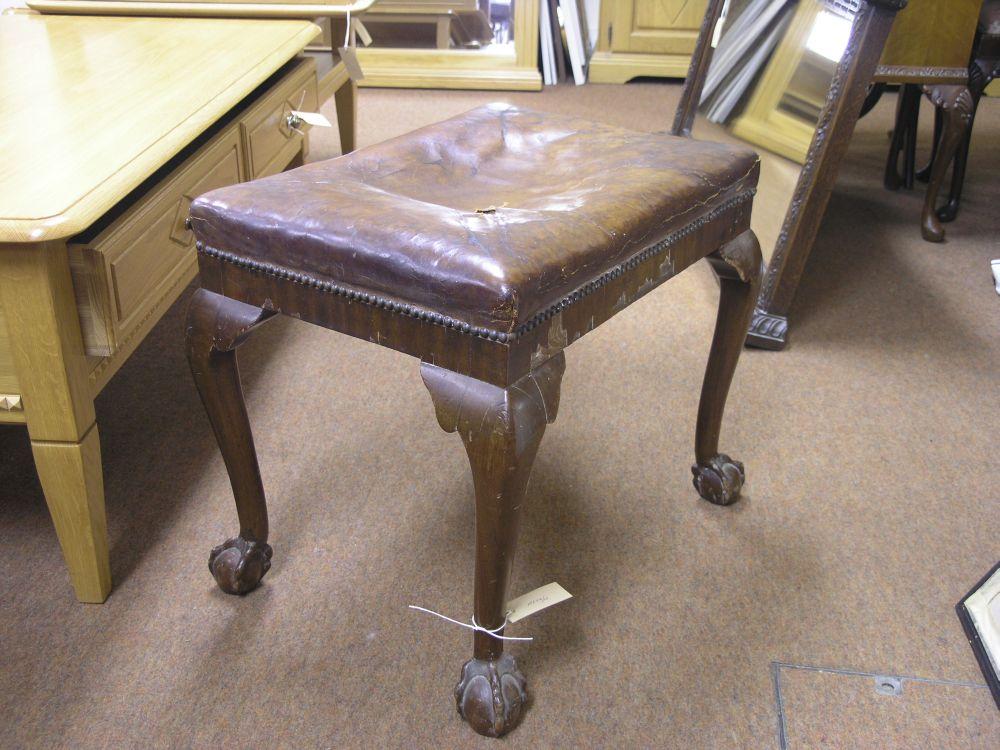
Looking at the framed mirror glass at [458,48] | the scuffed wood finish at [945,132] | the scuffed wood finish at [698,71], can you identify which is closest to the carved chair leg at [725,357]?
the scuffed wood finish at [698,71]

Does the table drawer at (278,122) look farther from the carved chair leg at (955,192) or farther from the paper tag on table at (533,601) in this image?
the carved chair leg at (955,192)

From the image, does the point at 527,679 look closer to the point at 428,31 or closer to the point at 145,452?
the point at 145,452

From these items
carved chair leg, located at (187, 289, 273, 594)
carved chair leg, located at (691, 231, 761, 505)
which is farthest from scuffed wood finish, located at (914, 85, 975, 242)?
carved chair leg, located at (187, 289, 273, 594)

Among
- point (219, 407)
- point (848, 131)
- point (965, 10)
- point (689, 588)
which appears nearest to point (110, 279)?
point (219, 407)

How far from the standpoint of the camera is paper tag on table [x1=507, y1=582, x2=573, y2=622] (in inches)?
37.4

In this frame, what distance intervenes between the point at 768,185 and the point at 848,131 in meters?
0.24

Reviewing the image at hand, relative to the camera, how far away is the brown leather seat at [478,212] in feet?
2.48

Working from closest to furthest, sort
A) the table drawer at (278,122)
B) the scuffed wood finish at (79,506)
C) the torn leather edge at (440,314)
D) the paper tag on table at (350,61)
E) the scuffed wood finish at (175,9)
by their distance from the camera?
the torn leather edge at (440,314) → the scuffed wood finish at (79,506) → the table drawer at (278,122) → the scuffed wood finish at (175,9) → the paper tag on table at (350,61)

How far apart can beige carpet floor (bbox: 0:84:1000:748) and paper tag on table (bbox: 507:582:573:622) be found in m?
0.11

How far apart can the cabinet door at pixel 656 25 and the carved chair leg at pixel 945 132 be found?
1.28m

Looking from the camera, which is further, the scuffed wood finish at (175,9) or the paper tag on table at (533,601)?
the scuffed wood finish at (175,9)

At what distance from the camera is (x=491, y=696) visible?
93 centimetres

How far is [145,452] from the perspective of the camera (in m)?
1.37

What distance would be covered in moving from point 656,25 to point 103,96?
2.48 meters
